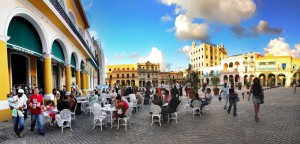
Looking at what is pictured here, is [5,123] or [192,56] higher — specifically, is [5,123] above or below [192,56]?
below

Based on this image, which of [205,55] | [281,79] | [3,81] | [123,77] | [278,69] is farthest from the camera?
[123,77]

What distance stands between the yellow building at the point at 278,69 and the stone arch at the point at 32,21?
5374 centimetres

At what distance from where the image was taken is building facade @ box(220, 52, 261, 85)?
5441 centimetres

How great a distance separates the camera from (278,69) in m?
51.8

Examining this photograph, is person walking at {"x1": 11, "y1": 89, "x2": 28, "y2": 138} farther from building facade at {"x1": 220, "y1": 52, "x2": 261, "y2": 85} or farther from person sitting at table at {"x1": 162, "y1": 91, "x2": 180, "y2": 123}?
building facade at {"x1": 220, "y1": 52, "x2": 261, "y2": 85}

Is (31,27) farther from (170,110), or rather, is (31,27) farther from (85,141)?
(170,110)

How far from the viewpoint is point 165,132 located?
657 centimetres

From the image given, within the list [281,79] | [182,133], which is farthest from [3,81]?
[281,79]

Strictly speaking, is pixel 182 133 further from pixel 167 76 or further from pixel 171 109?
pixel 167 76

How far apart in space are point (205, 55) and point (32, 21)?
2731 inches

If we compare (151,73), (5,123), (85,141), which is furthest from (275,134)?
(151,73)

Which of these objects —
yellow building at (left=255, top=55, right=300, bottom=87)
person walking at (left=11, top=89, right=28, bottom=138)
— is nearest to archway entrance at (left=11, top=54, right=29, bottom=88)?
person walking at (left=11, top=89, right=28, bottom=138)

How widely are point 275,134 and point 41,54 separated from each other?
1139cm

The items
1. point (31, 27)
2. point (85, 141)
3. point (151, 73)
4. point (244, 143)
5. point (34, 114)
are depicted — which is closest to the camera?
point (244, 143)
